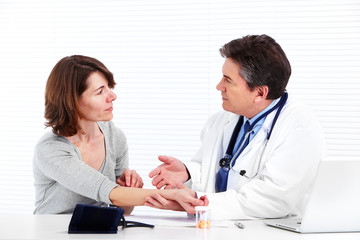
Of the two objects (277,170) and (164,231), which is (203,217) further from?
(277,170)

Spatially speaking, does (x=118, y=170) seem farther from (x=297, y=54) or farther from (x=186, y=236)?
(x=297, y=54)

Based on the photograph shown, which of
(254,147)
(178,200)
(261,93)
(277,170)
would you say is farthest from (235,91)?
(178,200)

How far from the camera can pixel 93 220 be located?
69.9 inches

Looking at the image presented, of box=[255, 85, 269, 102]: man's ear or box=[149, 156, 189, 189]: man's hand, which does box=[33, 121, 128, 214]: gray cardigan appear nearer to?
box=[149, 156, 189, 189]: man's hand

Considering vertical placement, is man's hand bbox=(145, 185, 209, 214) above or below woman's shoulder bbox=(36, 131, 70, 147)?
below

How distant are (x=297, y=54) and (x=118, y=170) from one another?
1.73m

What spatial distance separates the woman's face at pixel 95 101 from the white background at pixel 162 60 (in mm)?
1504

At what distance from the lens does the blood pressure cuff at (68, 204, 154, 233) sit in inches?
69.4

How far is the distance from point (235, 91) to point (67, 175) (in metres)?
0.88

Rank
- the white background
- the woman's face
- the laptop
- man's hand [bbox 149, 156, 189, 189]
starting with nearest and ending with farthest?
the laptop → the woman's face → man's hand [bbox 149, 156, 189, 189] → the white background

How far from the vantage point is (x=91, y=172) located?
2.23m

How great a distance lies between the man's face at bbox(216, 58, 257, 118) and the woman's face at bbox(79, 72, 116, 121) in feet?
1.84

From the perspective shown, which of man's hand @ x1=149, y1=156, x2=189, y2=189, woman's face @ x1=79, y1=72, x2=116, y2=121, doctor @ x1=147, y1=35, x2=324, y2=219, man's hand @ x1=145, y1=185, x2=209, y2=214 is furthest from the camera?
man's hand @ x1=149, y1=156, x2=189, y2=189

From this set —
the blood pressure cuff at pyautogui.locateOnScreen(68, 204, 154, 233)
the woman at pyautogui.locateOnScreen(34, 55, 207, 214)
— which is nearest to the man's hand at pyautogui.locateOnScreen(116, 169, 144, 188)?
the woman at pyautogui.locateOnScreen(34, 55, 207, 214)
